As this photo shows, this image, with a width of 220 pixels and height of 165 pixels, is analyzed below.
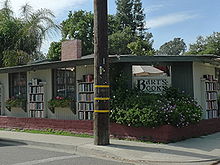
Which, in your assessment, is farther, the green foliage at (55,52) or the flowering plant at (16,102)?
the green foliage at (55,52)

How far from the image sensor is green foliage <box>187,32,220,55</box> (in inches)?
2016

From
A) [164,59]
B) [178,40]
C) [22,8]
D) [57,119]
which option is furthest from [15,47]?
[178,40]

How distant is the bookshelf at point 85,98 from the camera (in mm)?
13195

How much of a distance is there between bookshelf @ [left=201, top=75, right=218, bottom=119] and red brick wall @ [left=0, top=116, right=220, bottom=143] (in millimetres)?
443

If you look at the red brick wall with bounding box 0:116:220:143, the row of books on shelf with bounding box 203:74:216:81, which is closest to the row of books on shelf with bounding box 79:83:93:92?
the red brick wall with bounding box 0:116:220:143

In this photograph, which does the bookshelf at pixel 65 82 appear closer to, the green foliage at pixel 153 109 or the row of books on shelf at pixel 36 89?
the row of books on shelf at pixel 36 89

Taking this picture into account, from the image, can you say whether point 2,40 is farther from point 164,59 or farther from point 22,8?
point 164,59

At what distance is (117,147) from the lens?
1021 cm

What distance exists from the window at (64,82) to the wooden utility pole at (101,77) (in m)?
3.76

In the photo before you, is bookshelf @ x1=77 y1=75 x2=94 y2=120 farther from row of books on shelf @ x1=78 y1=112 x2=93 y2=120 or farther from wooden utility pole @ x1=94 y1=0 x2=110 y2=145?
wooden utility pole @ x1=94 y1=0 x2=110 y2=145

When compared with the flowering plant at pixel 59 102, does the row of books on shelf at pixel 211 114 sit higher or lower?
lower

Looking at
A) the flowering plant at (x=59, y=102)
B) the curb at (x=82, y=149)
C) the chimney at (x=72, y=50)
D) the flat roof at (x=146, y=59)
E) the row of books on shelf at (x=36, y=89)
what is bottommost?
the curb at (x=82, y=149)

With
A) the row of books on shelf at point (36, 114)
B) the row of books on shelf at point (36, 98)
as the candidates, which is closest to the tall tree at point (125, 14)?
the row of books on shelf at point (36, 98)

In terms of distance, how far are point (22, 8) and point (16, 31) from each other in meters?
2.36
